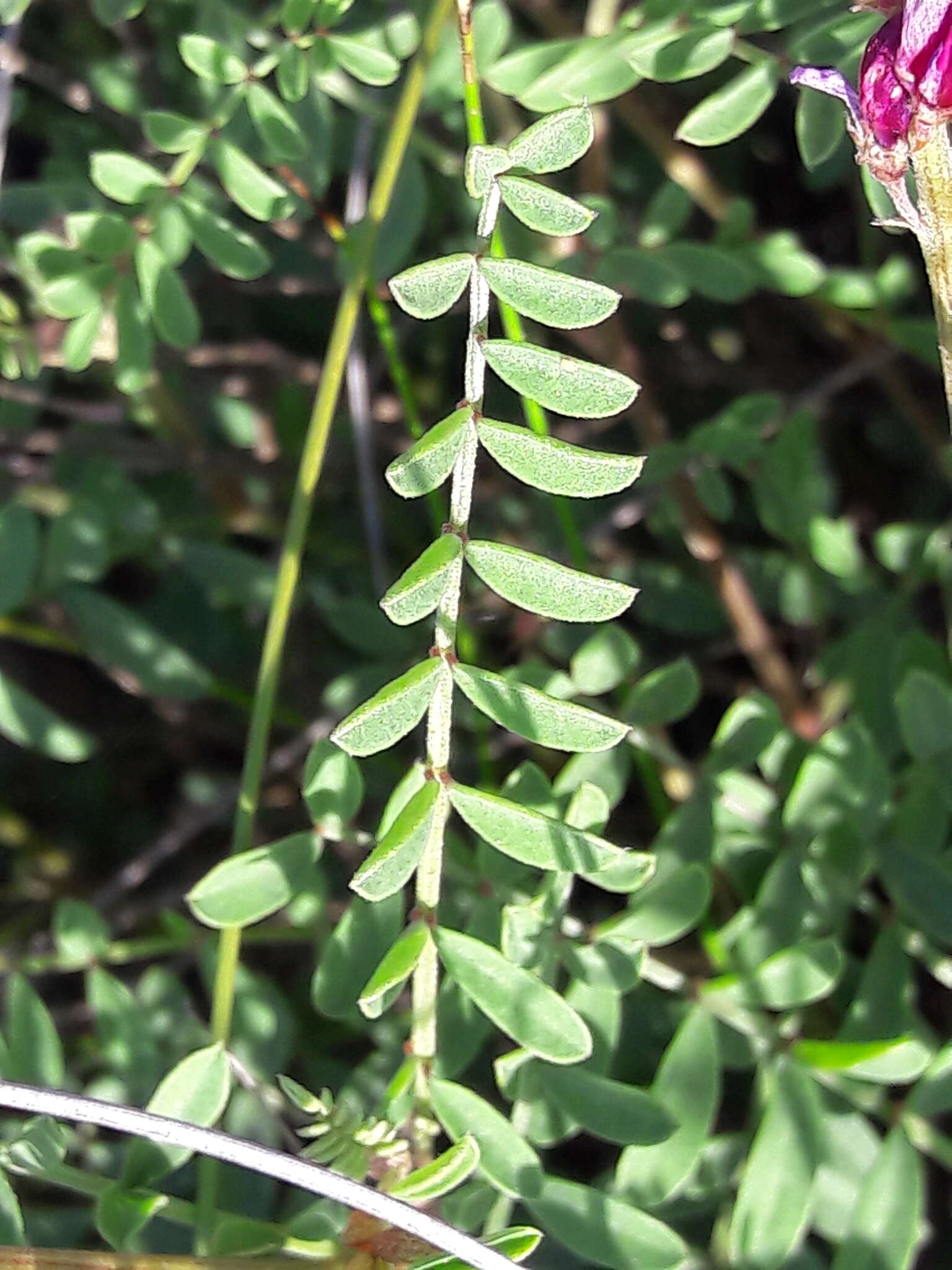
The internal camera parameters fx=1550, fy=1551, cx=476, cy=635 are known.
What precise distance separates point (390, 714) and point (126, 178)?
1.76 ft

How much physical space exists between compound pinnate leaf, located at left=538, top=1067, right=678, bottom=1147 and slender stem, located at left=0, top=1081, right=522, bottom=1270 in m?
0.22

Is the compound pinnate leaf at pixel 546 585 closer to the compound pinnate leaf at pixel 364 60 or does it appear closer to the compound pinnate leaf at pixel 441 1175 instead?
the compound pinnate leaf at pixel 441 1175

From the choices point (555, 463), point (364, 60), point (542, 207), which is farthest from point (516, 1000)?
point (364, 60)

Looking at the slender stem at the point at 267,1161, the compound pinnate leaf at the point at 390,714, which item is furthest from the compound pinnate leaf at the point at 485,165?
Result: the slender stem at the point at 267,1161

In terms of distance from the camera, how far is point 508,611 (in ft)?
5.02

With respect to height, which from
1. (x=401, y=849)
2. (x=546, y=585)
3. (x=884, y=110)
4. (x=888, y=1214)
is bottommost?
(x=888, y=1214)

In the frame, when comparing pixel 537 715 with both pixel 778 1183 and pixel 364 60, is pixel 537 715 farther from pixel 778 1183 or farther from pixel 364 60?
pixel 364 60

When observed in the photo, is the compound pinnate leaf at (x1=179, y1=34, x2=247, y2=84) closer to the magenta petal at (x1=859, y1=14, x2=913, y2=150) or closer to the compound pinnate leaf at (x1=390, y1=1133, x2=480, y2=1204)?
the magenta petal at (x1=859, y1=14, x2=913, y2=150)

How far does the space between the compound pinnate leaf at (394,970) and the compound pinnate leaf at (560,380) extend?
30 cm

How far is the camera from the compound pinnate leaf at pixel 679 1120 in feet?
3.26

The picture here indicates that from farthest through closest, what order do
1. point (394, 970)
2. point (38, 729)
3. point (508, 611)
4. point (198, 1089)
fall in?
point (508, 611) → point (38, 729) → point (198, 1089) → point (394, 970)

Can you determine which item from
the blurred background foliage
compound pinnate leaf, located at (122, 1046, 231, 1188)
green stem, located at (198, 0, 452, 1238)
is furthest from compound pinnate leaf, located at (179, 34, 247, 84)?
compound pinnate leaf, located at (122, 1046, 231, 1188)

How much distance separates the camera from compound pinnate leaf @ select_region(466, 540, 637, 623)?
2.38 feet

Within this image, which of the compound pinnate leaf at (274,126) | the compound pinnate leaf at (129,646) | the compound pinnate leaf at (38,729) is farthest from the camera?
the compound pinnate leaf at (129,646)
